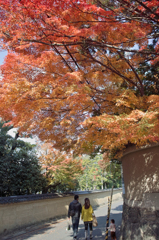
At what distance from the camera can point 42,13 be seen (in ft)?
15.0

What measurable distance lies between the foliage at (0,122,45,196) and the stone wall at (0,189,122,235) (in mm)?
1627

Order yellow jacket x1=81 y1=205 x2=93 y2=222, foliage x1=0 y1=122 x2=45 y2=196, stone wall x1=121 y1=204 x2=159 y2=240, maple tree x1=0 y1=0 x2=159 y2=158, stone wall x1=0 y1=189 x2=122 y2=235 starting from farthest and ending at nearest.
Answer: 1. foliage x1=0 y1=122 x2=45 y2=196
2. stone wall x1=0 y1=189 x2=122 y2=235
3. yellow jacket x1=81 y1=205 x2=93 y2=222
4. stone wall x1=121 y1=204 x2=159 y2=240
5. maple tree x1=0 y1=0 x2=159 y2=158

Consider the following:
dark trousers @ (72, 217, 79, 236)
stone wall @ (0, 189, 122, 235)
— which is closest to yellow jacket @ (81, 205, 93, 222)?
dark trousers @ (72, 217, 79, 236)

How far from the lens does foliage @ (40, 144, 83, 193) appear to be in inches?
578

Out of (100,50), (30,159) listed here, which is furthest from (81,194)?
(100,50)

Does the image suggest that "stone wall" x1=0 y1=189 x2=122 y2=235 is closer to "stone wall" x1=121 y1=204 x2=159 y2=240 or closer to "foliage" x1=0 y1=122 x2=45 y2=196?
"foliage" x1=0 y1=122 x2=45 y2=196

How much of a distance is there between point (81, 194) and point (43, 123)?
47.8 ft

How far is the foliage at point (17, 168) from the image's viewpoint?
11.4 meters

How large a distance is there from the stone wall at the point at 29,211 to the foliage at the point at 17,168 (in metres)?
1.63

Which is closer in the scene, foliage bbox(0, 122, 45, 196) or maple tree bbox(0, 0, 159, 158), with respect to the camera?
maple tree bbox(0, 0, 159, 158)

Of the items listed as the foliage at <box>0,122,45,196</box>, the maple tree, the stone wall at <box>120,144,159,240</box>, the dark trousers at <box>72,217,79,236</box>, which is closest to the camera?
the maple tree

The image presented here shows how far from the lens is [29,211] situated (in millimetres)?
10250

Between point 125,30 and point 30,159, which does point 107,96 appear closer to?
point 125,30

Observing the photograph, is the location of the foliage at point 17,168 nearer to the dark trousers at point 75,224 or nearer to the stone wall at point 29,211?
the stone wall at point 29,211
